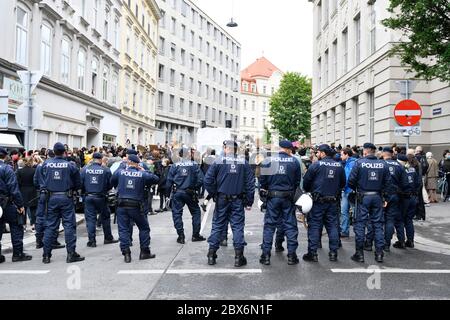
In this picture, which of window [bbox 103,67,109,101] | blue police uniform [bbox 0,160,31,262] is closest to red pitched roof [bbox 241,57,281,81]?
window [bbox 103,67,109,101]

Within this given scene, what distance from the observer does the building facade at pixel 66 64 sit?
1592 cm

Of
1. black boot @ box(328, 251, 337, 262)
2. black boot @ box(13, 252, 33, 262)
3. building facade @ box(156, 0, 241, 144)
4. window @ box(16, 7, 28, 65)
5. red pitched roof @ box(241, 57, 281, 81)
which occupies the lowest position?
black boot @ box(13, 252, 33, 262)

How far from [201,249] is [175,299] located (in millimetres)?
3136

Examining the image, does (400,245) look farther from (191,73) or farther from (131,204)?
(191,73)

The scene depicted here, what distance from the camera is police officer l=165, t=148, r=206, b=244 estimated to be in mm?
9078

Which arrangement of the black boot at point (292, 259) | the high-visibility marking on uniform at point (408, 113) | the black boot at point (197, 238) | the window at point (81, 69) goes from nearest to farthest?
the black boot at point (292, 259)
the black boot at point (197, 238)
the high-visibility marking on uniform at point (408, 113)
the window at point (81, 69)

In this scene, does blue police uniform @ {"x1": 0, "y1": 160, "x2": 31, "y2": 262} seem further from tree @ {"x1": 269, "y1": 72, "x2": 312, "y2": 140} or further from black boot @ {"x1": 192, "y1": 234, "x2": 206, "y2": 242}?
tree @ {"x1": 269, "y1": 72, "x2": 312, "y2": 140}

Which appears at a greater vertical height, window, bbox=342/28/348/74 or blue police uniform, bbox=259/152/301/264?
window, bbox=342/28/348/74

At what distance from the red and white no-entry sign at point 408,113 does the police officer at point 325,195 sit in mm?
3823

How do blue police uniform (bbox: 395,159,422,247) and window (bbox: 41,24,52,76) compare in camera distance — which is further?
window (bbox: 41,24,52,76)

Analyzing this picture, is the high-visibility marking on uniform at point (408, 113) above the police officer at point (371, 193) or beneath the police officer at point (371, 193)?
above

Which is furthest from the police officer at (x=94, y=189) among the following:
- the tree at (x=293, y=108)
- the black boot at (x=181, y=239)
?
the tree at (x=293, y=108)

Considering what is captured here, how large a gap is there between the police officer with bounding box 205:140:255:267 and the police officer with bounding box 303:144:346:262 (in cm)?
109

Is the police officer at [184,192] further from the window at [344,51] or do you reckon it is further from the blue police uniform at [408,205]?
the window at [344,51]
